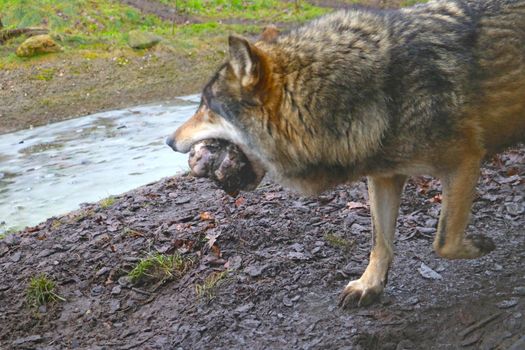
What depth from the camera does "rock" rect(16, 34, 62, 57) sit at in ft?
49.1

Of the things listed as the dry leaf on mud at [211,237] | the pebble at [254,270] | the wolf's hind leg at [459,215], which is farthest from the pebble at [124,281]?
the wolf's hind leg at [459,215]

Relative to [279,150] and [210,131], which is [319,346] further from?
[210,131]

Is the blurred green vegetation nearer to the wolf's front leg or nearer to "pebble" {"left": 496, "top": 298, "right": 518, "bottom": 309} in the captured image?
the wolf's front leg

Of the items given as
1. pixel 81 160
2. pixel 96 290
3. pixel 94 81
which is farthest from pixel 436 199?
pixel 94 81

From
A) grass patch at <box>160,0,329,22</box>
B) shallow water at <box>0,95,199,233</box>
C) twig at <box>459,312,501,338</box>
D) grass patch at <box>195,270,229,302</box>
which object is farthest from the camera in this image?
grass patch at <box>160,0,329,22</box>

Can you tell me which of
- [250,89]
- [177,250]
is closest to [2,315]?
[177,250]

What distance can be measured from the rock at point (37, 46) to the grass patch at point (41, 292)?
1099cm

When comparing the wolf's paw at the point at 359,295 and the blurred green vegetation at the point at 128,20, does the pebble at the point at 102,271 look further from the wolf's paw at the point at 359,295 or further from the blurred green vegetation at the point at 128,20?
the blurred green vegetation at the point at 128,20

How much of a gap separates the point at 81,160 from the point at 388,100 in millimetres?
6665

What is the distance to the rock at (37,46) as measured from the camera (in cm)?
1498

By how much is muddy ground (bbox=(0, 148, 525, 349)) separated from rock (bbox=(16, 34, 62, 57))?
9475 millimetres

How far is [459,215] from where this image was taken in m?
3.83

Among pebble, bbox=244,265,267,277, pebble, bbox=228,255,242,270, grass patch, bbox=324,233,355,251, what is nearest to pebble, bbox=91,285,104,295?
pebble, bbox=228,255,242,270

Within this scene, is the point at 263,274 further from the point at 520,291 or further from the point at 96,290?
the point at 520,291
